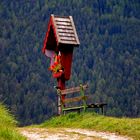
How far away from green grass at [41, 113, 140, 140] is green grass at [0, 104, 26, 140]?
14.2 feet

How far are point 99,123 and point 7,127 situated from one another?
778 cm

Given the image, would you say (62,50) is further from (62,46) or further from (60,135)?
(60,135)

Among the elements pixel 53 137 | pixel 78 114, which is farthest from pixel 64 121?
pixel 53 137

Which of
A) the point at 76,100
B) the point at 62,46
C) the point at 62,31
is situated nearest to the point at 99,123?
the point at 76,100

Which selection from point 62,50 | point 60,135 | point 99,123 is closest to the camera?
point 60,135

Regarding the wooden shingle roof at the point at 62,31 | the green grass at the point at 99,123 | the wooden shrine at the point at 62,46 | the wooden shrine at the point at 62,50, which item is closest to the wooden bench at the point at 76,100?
the wooden shrine at the point at 62,50

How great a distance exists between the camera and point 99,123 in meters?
23.0

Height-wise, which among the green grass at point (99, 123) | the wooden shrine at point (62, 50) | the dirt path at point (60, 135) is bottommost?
the green grass at point (99, 123)

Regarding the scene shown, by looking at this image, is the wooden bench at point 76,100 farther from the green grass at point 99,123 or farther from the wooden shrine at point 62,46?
the green grass at point 99,123

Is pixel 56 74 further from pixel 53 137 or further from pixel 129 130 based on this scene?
pixel 53 137

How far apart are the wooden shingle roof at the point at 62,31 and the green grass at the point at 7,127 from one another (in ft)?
28.6

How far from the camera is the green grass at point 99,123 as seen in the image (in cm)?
2106

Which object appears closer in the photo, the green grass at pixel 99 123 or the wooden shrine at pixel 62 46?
the green grass at pixel 99 123

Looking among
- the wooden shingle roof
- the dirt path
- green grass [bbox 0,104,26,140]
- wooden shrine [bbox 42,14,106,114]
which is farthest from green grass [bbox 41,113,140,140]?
green grass [bbox 0,104,26,140]
